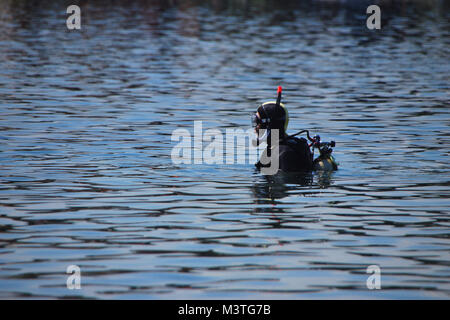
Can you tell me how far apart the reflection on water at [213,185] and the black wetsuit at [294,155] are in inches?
7.9

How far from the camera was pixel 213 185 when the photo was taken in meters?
14.7

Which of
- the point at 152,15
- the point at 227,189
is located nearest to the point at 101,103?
the point at 227,189

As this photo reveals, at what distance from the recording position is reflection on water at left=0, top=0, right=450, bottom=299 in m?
9.70

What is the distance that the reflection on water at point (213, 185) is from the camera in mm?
9695

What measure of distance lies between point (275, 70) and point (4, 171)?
2048 centimetres

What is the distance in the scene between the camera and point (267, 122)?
559 inches

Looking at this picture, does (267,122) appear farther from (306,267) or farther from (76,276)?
(76,276)

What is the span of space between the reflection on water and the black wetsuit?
20 centimetres
